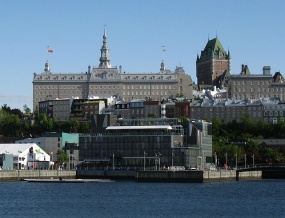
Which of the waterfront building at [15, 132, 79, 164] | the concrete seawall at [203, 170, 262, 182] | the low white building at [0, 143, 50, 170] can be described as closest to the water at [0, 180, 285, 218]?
the concrete seawall at [203, 170, 262, 182]

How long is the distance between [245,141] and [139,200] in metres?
90.1

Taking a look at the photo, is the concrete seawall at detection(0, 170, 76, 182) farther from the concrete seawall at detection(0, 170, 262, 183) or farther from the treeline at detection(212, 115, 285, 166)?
the treeline at detection(212, 115, 285, 166)

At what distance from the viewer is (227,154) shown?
155 m

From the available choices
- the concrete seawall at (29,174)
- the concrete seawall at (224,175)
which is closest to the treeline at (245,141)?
the concrete seawall at (224,175)

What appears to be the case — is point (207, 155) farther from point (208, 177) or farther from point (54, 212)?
point (54, 212)

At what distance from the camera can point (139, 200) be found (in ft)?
287

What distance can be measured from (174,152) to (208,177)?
36.1 feet

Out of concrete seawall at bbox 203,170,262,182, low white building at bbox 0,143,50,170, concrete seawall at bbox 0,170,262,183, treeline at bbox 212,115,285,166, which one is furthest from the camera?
treeline at bbox 212,115,285,166

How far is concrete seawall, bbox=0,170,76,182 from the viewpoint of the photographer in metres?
Result: 120

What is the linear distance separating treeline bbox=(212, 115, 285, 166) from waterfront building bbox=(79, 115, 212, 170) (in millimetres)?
12921

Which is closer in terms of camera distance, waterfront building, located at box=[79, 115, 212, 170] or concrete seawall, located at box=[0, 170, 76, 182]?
concrete seawall, located at box=[0, 170, 76, 182]

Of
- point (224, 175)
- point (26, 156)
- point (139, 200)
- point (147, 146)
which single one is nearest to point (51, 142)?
point (26, 156)

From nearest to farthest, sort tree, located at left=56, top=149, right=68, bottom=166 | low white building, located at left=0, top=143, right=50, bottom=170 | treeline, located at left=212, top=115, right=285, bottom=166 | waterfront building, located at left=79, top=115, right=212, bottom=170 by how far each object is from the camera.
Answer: waterfront building, located at left=79, top=115, right=212, bottom=170
low white building, located at left=0, top=143, right=50, bottom=170
tree, located at left=56, top=149, right=68, bottom=166
treeline, located at left=212, top=115, right=285, bottom=166

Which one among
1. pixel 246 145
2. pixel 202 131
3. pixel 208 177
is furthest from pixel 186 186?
pixel 246 145
